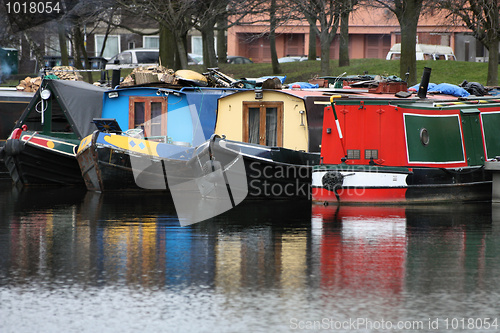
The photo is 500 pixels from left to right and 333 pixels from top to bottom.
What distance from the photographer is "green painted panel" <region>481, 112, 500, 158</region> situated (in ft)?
55.9

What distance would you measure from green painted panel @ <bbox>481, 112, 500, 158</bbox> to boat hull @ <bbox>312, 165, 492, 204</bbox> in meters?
1.34

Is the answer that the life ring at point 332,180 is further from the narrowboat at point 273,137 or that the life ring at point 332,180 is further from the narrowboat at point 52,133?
the narrowboat at point 52,133

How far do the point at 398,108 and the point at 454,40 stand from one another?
39025 millimetres

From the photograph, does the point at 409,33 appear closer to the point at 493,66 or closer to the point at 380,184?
the point at 493,66

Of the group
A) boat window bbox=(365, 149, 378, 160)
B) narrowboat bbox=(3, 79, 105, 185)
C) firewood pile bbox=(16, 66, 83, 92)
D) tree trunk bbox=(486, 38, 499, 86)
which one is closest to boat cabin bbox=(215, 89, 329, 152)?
boat window bbox=(365, 149, 378, 160)

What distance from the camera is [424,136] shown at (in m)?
16.2

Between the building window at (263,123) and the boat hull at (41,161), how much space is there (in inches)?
170

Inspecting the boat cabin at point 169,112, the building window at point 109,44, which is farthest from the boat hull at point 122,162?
the building window at point 109,44

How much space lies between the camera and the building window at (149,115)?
19766 mm

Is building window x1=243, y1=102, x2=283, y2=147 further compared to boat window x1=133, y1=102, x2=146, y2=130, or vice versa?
boat window x1=133, y1=102, x2=146, y2=130

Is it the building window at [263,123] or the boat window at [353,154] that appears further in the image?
the building window at [263,123]

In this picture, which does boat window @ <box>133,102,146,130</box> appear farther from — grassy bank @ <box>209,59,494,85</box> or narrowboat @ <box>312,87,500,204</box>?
grassy bank @ <box>209,59,494,85</box>

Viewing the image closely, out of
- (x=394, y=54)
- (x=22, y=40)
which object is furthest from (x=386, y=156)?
(x=22, y=40)

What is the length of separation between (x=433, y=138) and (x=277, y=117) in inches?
141
